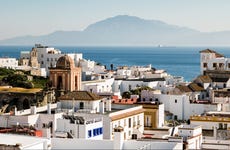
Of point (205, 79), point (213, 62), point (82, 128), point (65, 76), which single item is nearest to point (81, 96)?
point (82, 128)

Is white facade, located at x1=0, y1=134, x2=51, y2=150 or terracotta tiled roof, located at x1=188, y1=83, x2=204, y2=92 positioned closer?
white facade, located at x1=0, y1=134, x2=51, y2=150

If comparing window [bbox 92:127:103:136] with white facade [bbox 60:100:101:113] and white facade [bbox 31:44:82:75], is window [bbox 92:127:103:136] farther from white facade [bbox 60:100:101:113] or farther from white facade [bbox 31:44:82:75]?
white facade [bbox 31:44:82:75]

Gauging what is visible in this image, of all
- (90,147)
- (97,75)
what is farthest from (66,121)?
(97,75)

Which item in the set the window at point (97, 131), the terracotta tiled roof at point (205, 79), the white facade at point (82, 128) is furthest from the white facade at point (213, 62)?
the white facade at point (82, 128)

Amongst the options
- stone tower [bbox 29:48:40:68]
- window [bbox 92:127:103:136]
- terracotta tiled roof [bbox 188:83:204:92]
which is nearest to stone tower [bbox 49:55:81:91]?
terracotta tiled roof [bbox 188:83:204:92]

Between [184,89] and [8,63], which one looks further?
[8,63]

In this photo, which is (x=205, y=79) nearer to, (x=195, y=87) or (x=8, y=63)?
(x=195, y=87)

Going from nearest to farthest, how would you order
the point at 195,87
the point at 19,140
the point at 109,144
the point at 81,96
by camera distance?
the point at 109,144, the point at 19,140, the point at 81,96, the point at 195,87

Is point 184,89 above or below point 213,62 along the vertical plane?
below

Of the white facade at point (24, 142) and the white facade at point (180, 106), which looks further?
the white facade at point (180, 106)

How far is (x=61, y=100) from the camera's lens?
45.4m

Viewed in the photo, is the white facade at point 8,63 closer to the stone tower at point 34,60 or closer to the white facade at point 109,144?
the stone tower at point 34,60

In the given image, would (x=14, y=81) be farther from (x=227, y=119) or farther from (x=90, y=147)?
(x=90, y=147)

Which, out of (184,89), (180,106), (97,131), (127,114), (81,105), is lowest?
(180,106)
